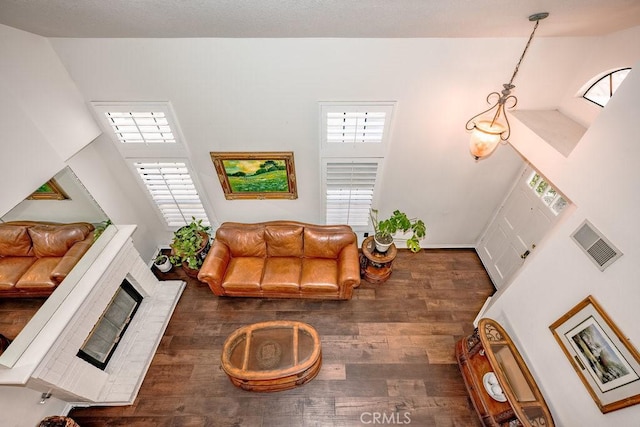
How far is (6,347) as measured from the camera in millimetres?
2568

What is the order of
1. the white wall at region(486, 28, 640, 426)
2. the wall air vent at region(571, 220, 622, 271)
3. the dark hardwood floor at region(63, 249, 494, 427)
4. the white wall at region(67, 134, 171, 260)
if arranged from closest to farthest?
the white wall at region(486, 28, 640, 426) → the wall air vent at region(571, 220, 622, 271) → the dark hardwood floor at region(63, 249, 494, 427) → the white wall at region(67, 134, 171, 260)

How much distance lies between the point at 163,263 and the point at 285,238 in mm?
2155

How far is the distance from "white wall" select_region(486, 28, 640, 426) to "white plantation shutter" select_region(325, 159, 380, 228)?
1845mm

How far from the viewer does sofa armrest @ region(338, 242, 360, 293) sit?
3887 mm

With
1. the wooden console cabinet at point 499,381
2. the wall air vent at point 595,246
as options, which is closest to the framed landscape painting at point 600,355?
the wall air vent at point 595,246

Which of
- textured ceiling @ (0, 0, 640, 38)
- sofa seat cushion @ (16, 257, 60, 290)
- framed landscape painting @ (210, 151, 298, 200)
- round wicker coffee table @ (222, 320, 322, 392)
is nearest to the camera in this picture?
textured ceiling @ (0, 0, 640, 38)

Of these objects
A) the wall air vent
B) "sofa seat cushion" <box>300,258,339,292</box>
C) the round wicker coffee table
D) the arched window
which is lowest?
the round wicker coffee table

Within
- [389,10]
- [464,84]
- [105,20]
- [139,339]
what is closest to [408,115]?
[464,84]

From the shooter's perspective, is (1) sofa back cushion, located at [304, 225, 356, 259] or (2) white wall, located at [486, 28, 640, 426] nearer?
(2) white wall, located at [486, 28, 640, 426]

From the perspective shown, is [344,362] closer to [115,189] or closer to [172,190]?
[172,190]

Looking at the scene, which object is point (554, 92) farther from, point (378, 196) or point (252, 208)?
point (252, 208)

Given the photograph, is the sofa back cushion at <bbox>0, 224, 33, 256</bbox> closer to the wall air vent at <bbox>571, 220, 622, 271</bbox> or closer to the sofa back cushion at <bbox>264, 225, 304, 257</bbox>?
the sofa back cushion at <bbox>264, 225, 304, 257</bbox>

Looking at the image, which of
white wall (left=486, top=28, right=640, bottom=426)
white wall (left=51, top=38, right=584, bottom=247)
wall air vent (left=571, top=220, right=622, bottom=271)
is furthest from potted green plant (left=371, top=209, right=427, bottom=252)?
wall air vent (left=571, top=220, right=622, bottom=271)

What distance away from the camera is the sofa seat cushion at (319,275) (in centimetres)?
401
